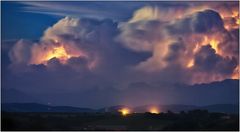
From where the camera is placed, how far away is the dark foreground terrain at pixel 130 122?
272ft

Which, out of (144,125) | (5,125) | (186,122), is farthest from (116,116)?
(5,125)

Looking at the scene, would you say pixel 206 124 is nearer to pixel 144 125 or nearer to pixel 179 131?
pixel 179 131

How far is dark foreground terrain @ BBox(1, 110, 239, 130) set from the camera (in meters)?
83.0

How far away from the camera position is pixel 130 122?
371 ft

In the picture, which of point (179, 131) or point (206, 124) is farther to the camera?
point (206, 124)

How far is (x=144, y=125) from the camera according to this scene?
106938 mm

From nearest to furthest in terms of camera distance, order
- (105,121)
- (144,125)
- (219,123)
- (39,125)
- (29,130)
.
A: (29,130), (39,125), (219,123), (144,125), (105,121)

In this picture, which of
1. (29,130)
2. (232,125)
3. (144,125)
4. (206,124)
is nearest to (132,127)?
(144,125)

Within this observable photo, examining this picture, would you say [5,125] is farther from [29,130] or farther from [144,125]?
[144,125]

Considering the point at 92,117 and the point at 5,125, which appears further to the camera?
the point at 92,117

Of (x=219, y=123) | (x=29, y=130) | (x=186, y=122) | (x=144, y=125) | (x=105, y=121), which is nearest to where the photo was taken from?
(x=29, y=130)

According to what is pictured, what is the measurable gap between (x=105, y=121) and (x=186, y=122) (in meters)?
22.5

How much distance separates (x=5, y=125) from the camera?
253ft

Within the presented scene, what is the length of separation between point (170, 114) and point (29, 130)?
50.8 meters
